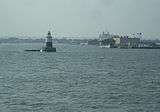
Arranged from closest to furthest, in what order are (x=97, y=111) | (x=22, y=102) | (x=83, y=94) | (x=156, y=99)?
(x=97, y=111) < (x=22, y=102) < (x=156, y=99) < (x=83, y=94)

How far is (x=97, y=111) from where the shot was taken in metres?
22.9

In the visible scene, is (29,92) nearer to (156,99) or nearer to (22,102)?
(22,102)

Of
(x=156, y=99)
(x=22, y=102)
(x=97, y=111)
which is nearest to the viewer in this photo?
(x=97, y=111)

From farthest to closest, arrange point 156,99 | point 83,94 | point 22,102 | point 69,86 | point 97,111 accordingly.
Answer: point 69,86 → point 83,94 → point 156,99 → point 22,102 → point 97,111

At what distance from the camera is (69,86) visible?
1293 inches

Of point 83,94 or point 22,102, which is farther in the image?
point 83,94

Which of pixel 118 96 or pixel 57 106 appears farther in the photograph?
pixel 118 96

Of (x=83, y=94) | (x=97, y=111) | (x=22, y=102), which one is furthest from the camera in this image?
(x=83, y=94)

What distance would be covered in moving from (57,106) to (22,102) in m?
2.16

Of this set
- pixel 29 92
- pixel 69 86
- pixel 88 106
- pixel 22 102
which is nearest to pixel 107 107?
pixel 88 106

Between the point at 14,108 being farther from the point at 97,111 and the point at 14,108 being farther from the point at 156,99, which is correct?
the point at 156,99

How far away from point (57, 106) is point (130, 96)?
5794mm

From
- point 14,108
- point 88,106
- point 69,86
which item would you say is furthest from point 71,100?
point 69,86

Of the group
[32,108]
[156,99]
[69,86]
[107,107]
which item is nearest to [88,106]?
[107,107]
